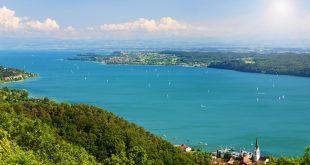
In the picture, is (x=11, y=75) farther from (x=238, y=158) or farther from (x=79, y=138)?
(x=79, y=138)

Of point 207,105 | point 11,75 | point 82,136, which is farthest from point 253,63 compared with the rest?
point 82,136

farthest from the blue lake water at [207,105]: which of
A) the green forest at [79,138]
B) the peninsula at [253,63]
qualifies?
the green forest at [79,138]

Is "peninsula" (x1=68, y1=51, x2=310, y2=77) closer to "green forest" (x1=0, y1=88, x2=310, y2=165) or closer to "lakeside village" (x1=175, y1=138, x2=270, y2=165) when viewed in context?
"lakeside village" (x1=175, y1=138, x2=270, y2=165)

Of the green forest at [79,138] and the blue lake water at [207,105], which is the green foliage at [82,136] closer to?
the green forest at [79,138]

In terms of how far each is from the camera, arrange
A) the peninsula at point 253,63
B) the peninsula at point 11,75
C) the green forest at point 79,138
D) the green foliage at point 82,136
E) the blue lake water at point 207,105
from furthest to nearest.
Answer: the peninsula at point 253,63 < the peninsula at point 11,75 < the blue lake water at point 207,105 < the green foliage at point 82,136 < the green forest at point 79,138

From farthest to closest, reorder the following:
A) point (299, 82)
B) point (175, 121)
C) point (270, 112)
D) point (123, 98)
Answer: point (299, 82) → point (123, 98) → point (270, 112) → point (175, 121)

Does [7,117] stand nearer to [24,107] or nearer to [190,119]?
[24,107]

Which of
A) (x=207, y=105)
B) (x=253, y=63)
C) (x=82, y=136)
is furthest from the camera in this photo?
(x=253, y=63)

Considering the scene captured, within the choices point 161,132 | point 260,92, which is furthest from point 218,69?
point 161,132
